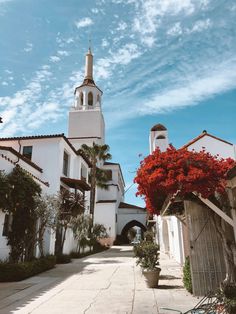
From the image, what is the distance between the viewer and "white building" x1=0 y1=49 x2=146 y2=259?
1745 cm

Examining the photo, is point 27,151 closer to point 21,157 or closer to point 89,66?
point 21,157

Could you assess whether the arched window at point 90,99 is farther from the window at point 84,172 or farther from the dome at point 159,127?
the dome at point 159,127

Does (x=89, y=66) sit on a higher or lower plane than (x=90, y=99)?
higher

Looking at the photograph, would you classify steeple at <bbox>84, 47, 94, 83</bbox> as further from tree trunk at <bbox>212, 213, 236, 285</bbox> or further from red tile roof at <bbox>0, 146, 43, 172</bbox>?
tree trunk at <bbox>212, 213, 236, 285</bbox>

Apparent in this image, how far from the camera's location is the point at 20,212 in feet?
43.4

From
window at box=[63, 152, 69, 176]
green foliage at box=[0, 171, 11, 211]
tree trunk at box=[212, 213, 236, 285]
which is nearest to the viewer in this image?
tree trunk at box=[212, 213, 236, 285]

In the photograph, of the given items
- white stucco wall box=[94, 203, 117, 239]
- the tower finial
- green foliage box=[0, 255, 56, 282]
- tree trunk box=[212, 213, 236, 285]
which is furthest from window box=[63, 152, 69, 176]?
the tower finial

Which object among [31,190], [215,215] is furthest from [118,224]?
[215,215]

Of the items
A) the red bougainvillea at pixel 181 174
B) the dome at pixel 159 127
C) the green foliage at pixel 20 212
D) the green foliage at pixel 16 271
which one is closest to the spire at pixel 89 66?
the dome at pixel 159 127

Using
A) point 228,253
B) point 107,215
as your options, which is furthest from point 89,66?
point 228,253

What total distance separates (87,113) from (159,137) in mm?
22891

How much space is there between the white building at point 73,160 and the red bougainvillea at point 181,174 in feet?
25.5

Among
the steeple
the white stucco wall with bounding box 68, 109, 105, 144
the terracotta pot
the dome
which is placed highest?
the steeple

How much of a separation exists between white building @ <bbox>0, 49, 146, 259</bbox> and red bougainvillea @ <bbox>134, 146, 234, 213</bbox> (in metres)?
7.76
